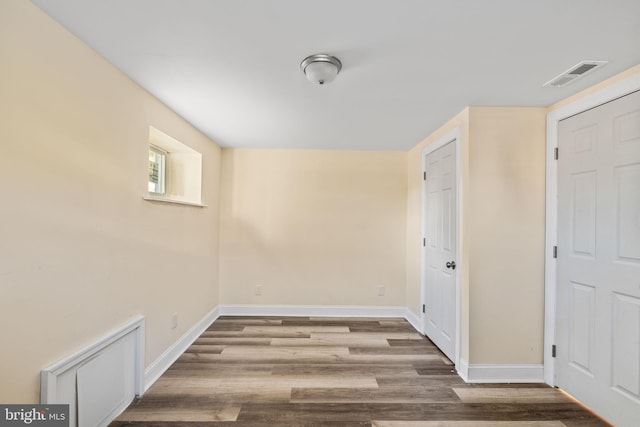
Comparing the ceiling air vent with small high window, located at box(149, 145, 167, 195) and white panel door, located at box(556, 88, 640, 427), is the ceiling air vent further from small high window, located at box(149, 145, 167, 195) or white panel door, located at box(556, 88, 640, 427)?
small high window, located at box(149, 145, 167, 195)

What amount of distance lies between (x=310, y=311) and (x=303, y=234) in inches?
40.8

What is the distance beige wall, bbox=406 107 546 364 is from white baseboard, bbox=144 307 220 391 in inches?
99.2

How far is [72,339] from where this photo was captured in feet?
4.87

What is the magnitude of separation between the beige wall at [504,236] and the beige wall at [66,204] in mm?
2545

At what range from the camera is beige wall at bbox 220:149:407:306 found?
12.5 feet

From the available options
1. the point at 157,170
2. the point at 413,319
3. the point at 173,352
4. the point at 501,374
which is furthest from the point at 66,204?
the point at 413,319

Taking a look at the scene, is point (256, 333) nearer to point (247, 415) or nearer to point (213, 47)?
point (247, 415)

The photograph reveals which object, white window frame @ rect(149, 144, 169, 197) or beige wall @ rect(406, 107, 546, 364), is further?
white window frame @ rect(149, 144, 169, 197)

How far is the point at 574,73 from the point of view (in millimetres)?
1759

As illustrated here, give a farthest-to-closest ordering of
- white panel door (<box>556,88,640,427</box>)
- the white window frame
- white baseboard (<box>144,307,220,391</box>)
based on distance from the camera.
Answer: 1. the white window frame
2. white baseboard (<box>144,307,220,391</box>)
3. white panel door (<box>556,88,640,427</box>)

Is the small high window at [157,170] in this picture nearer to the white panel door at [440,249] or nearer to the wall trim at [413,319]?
the white panel door at [440,249]

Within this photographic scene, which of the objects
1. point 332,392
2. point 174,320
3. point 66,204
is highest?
point 66,204

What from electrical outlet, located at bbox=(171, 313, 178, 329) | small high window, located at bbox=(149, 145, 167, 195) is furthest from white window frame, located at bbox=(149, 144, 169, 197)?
electrical outlet, located at bbox=(171, 313, 178, 329)

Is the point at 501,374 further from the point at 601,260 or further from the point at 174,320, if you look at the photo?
the point at 174,320
